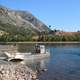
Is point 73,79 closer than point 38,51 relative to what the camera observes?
Yes

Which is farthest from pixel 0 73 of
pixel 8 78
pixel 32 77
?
pixel 32 77

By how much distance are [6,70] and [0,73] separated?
Result: 1646 mm

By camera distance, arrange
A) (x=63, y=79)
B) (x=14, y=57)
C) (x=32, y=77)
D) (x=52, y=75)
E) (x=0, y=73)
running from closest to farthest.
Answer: (x=0, y=73) → (x=32, y=77) → (x=63, y=79) → (x=52, y=75) → (x=14, y=57)

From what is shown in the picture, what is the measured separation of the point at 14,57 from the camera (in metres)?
59.8

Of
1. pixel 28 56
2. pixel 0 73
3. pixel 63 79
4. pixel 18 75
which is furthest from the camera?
pixel 28 56

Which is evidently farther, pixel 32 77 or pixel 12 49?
pixel 12 49

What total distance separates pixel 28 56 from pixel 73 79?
28551 millimetres

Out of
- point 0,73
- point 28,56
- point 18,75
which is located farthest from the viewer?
point 28,56

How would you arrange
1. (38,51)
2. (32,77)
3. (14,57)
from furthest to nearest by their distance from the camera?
(38,51), (14,57), (32,77)

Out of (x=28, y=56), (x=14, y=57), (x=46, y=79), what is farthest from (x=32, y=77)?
(x=28, y=56)

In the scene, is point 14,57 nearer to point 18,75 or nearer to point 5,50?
point 5,50

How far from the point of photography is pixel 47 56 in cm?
7656

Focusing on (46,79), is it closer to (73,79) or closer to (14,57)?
(73,79)

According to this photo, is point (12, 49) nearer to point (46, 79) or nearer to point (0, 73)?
point (46, 79)
